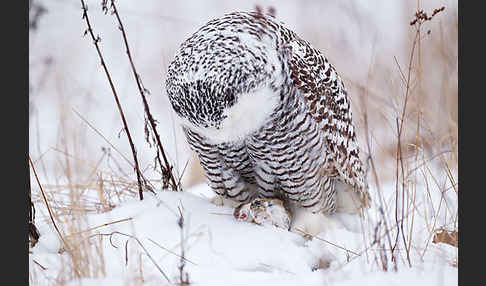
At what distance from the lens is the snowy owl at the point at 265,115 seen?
1.74 m

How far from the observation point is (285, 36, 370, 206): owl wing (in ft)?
6.39

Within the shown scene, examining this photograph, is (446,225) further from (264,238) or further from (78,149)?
(78,149)

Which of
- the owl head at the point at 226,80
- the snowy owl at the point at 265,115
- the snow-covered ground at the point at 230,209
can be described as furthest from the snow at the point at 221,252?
the owl head at the point at 226,80

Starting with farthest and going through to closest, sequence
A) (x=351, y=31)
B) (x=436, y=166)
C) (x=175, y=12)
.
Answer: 1. (x=175, y=12)
2. (x=351, y=31)
3. (x=436, y=166)

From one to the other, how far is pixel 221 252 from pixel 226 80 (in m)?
0.57

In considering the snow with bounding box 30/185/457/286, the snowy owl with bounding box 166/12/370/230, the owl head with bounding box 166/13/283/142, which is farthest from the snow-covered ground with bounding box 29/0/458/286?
the owl head with bounding box 166/13/283/142

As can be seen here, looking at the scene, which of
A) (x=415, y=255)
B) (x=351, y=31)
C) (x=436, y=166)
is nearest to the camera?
(x=415, y=255)

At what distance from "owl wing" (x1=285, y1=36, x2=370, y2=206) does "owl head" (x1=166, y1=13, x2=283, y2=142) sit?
0.12m

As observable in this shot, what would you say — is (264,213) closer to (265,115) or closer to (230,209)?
(230,209)

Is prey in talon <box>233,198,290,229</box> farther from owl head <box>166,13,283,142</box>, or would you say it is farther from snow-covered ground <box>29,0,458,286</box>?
owl head <box>166,13,283,142</box>

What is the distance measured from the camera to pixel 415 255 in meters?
1.86

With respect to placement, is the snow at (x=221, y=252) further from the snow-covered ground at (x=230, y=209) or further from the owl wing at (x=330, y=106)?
the owl wing at (x=330, y=106)
